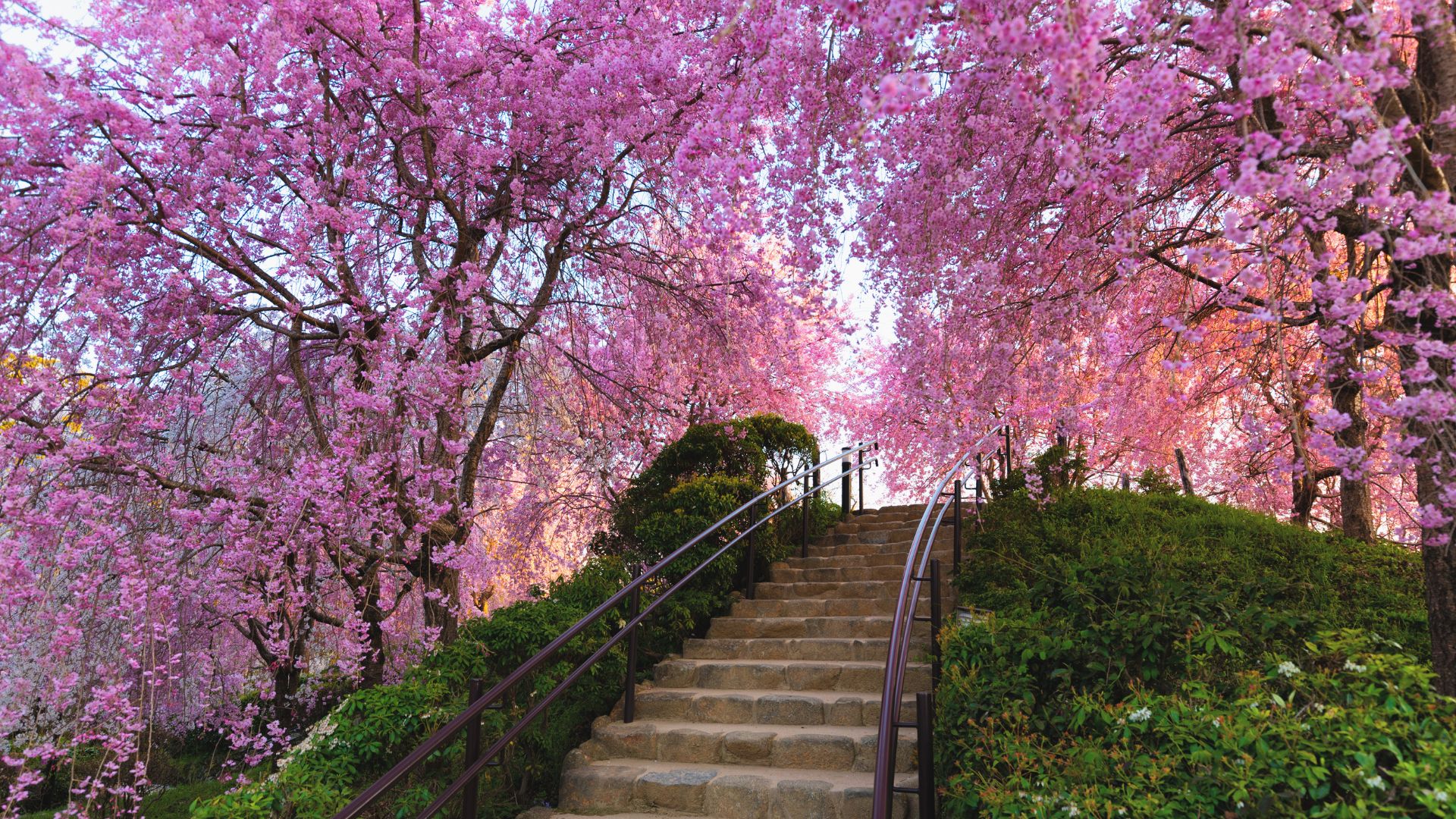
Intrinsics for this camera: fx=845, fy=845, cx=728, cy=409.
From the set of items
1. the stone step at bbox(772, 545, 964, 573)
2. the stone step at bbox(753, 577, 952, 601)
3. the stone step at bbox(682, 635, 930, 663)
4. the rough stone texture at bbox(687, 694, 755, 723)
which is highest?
the stone step at bbox(772, 545, 964, 573)

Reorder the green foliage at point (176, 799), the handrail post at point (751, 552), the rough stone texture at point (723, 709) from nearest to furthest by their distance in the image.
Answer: the rough stone texture at point (723, 709)
the handrail post at point (751, 552)
the green foliage at point (176, 799)

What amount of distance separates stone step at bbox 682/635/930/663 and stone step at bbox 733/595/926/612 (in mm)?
385

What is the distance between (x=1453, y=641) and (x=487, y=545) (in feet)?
32.3

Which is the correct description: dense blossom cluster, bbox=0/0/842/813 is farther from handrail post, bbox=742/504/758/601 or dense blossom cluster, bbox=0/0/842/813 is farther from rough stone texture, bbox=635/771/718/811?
rough stone texture, bbox=635/771/718/811

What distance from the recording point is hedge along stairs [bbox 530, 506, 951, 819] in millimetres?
4016

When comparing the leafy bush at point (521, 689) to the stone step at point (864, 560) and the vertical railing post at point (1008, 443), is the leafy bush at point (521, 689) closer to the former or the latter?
the stone step at point (864, 560)

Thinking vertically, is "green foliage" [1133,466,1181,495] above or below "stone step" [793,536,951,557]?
above

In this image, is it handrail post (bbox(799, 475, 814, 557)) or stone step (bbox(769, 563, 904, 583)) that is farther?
handrail post (bbox(799, 475, 814, 557))

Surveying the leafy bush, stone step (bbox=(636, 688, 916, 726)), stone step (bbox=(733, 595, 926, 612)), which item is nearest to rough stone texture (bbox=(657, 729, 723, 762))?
stone step (bbox=(636, 688, 916, 726))

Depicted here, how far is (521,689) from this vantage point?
15.6 ft

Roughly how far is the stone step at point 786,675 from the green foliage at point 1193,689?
0.75 metres

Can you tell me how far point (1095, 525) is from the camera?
6.69 metres

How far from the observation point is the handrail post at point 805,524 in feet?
24.9

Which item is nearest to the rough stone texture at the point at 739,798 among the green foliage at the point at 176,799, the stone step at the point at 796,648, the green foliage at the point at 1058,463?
the stone step at the point at 796,648
